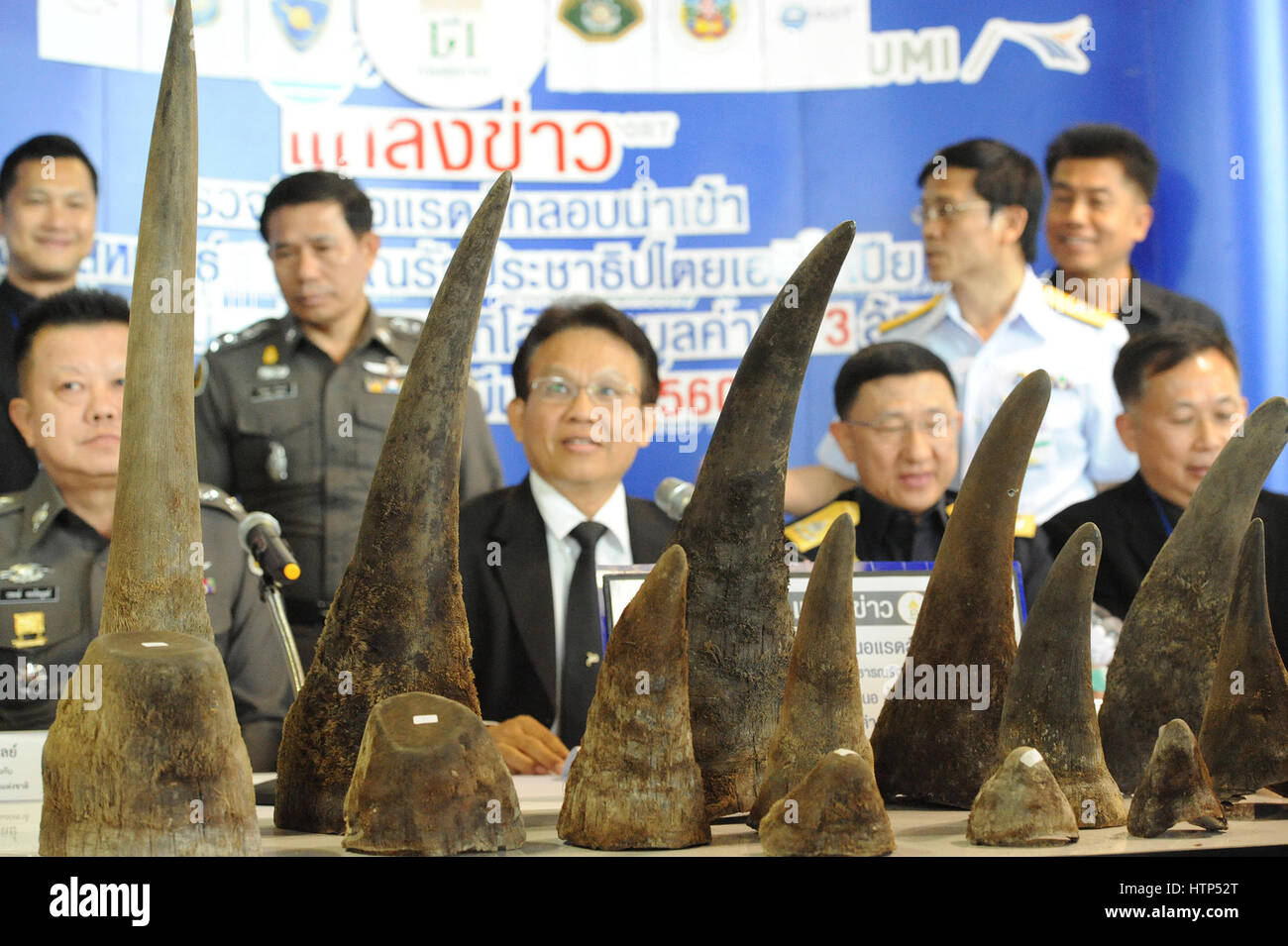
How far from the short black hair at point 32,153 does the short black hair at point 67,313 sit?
1.60 feet

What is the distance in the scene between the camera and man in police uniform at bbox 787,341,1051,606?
11.2ft

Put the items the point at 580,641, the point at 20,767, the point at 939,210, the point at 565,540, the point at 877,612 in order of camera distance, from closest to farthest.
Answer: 1. the point at 20,767
2. the point at 877,612
3. the point at 580,641
4. the point at 565,540
5. the point at 939,210

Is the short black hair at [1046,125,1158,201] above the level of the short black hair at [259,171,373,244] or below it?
above

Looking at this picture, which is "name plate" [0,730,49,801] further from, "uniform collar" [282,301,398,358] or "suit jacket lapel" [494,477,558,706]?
"uniform collar" [282,301,398,358]

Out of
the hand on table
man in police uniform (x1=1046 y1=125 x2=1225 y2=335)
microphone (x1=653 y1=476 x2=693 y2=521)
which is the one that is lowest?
the hand on table

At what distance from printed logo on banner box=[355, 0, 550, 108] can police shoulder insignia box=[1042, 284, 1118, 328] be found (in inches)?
Answer: 61.5

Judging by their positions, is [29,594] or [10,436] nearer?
[29,594]

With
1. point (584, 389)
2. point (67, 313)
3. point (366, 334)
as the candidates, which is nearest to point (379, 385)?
point (366, 334)

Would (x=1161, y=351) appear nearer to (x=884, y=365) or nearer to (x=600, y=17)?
(x=884, y=365)

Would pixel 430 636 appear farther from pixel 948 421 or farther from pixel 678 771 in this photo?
pixel 948 421

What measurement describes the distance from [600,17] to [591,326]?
1054 millimetres

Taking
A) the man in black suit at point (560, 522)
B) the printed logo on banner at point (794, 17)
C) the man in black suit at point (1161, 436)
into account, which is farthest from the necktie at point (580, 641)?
the printed logo on banner at point (794, 17)

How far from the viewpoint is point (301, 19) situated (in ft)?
11.9

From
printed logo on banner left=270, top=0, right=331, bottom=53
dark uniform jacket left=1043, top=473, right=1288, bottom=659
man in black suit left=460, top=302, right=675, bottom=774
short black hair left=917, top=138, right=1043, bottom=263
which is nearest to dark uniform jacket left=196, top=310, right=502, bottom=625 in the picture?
man in black suit left=460, top=302, right=675, bottom=774
